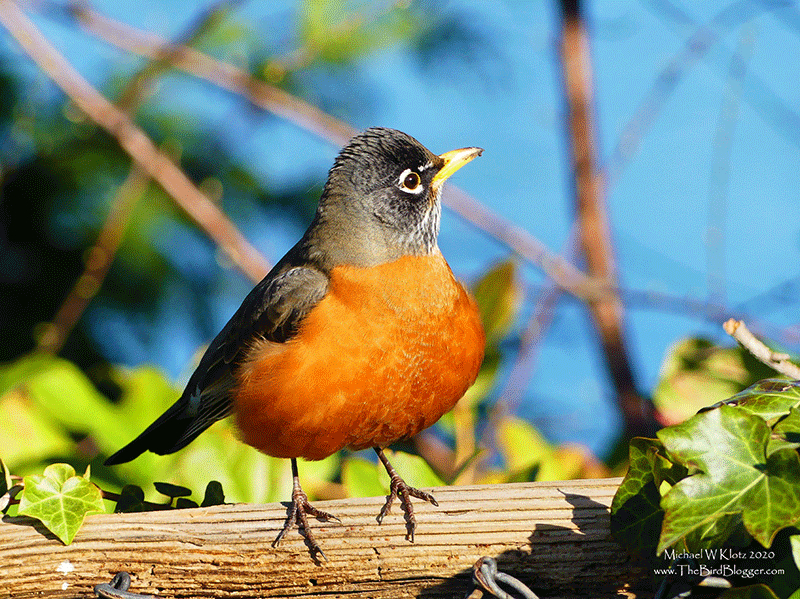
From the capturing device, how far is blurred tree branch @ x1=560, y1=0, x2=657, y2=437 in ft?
12.2

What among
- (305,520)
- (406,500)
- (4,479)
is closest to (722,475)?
(406,500)

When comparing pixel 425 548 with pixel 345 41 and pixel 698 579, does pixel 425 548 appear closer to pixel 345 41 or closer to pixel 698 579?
pixel 698 579

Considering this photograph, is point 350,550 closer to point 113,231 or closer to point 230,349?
point 230,349

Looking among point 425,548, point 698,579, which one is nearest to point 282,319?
point 425,548

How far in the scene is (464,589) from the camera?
4.96 feet

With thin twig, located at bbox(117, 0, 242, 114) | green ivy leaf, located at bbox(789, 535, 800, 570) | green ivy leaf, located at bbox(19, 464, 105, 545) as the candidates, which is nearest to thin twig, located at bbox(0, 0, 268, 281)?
thin twig, located at bbox(117, 0, 242, 114)

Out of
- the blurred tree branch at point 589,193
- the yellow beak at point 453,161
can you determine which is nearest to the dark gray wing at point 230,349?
the yellow beak at point 453,161

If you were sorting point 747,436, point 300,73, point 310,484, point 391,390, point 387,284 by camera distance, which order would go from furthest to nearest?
point 300,73 → point 310,484 → point 387,284 → point 391,390 → point 747,436

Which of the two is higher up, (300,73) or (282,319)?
(300,73)

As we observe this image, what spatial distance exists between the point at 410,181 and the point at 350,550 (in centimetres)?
149

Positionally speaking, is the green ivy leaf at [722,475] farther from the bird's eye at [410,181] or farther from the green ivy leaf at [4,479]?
the bird's eye at [410,181]

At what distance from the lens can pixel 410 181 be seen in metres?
2.76

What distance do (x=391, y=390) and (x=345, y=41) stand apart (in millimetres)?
2134

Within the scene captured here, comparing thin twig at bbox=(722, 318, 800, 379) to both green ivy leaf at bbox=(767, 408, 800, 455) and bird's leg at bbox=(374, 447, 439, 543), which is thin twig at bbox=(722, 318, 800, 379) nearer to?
green ivy leaf at bbox=(767, 408, 800, 455)
